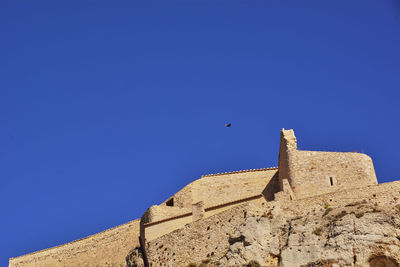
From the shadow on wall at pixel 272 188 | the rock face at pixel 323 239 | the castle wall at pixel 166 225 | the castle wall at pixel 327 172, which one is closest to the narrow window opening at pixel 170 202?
the castle wall at pixel 166 225

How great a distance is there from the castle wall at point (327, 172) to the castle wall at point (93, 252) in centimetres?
1387

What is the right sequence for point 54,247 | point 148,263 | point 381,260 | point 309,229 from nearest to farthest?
point 381,260 < point 309,229 < point 148,263 < point 54,247

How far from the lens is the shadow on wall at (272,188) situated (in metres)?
50.5

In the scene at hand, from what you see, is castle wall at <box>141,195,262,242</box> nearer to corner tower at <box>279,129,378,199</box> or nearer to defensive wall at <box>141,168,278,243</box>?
defensive wall at <box>141,168,278,243</box>

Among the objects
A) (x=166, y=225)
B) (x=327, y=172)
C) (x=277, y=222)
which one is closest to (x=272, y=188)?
(x=327, y=172)

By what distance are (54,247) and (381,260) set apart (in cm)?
2899

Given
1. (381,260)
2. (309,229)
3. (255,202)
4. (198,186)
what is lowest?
(381,260)

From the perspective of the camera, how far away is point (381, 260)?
125 feet

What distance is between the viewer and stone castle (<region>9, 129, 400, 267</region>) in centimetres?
3950

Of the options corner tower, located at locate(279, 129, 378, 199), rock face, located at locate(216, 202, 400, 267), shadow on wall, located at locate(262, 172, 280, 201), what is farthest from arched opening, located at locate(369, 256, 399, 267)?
shadow on wall, located at locate(262, 172, 280, 201)

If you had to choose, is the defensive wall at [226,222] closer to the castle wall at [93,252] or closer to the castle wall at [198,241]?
the castle wall at [198,241]

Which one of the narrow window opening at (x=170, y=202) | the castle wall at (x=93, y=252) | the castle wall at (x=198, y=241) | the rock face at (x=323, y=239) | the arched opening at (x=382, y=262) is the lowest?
the arched opening at (x=382, y=262)

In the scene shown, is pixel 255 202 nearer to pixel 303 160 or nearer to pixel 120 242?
pixel 303 160

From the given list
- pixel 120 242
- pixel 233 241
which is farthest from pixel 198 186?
pixel 233 241
